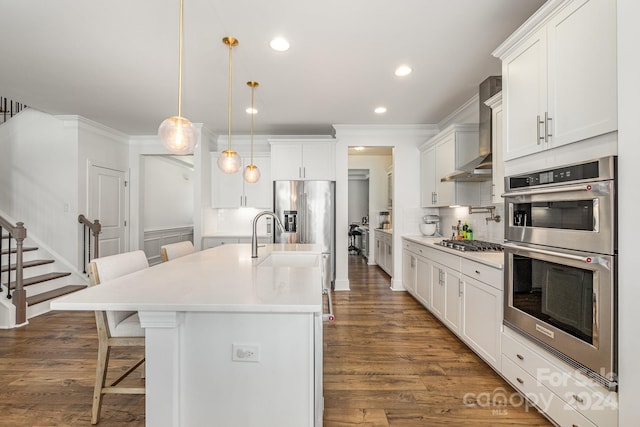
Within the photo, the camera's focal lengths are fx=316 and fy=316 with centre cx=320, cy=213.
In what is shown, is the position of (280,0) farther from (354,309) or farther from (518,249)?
(354,309)

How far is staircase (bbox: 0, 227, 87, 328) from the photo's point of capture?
3459 millimetres

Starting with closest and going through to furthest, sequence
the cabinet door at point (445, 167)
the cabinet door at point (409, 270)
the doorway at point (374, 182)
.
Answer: the cabinet door at point (445, 167) < the cabinet door at point (409, 270) < the doorway at point (374, 182)

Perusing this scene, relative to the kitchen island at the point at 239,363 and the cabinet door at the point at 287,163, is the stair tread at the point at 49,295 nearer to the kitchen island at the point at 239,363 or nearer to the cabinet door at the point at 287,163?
the cabinet door at the point at 287,163

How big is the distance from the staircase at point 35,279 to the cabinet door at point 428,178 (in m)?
5.02

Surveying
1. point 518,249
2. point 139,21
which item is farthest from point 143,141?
point 518,249

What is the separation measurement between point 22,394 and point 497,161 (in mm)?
3895

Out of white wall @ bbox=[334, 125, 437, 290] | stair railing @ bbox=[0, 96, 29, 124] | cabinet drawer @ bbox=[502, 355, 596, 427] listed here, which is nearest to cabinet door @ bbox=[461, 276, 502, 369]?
cabinet drawer @ bbox=[502, 355, 596, 427]

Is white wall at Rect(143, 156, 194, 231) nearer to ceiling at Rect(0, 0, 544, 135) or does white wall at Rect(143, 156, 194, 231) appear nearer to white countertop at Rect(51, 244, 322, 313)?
ceiling at Rect(0, 0, 544, 135)

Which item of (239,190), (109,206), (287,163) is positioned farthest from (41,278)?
(287,163)

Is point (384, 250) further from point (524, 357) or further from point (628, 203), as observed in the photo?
point (628, 203)

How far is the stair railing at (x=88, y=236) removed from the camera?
4.59 metres

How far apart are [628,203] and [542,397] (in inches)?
46.5

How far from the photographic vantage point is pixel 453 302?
2961 millimetres

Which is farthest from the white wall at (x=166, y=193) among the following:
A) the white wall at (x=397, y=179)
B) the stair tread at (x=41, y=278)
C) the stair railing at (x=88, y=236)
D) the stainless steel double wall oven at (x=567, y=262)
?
the stainless steel double wall oven at (x=567, y=262)
